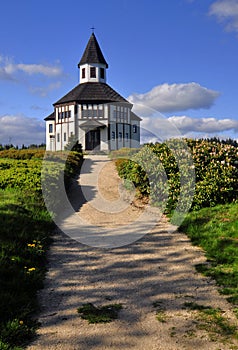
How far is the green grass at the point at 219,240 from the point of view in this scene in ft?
20.8

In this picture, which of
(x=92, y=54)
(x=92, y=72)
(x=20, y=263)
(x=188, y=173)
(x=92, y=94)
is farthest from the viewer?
(x=92, y=54)

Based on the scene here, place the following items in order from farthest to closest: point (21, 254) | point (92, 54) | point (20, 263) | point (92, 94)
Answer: point (92, 54) < point (92, 94) < point (21, 254) < point (20, 263)

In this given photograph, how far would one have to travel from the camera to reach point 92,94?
48.7 m

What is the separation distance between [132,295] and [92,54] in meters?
50.3

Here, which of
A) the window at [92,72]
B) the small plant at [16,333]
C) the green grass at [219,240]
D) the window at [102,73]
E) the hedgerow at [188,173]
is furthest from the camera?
the window at [102,73]

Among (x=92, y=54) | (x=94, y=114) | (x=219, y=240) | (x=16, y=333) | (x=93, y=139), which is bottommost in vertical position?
(x=16, y=333)

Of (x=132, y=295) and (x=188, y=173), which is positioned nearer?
(x=132, y=295)

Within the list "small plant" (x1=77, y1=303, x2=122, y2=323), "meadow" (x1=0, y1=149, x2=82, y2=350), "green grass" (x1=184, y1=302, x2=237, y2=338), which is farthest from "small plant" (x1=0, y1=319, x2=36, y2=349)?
"green grass" (x1=184, y1=302, x2=237, y2=338)

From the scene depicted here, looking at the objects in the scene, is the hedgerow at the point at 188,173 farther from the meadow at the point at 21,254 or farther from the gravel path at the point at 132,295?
the meadow at the point at 21,254

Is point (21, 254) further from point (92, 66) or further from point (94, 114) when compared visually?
point (92, 66)

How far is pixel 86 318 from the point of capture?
5.02 m

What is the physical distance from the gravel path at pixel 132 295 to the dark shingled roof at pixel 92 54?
152 feet

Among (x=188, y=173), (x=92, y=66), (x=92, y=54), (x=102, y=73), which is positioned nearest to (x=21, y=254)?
(x=188, y=173)

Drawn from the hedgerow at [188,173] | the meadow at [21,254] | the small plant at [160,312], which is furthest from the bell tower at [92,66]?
the small plant at [160,312]
